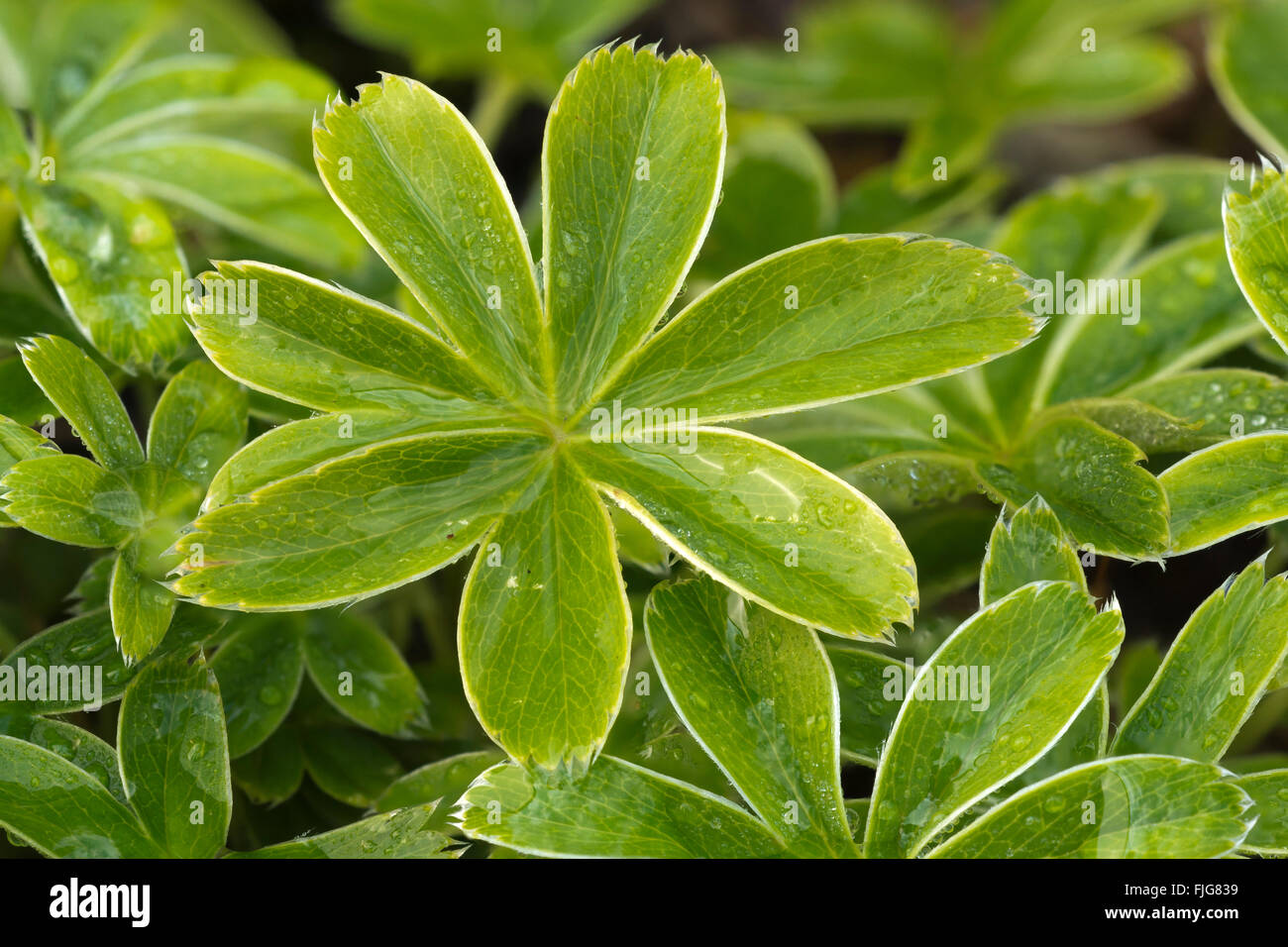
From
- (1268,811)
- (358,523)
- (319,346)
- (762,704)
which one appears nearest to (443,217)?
(319,346)

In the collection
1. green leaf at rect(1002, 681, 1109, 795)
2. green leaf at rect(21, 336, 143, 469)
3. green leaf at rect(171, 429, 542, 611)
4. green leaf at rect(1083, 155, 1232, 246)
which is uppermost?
green leaf at rect(1083, 155, 1232, 246)

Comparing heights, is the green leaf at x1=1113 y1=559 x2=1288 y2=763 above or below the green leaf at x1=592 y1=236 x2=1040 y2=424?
below

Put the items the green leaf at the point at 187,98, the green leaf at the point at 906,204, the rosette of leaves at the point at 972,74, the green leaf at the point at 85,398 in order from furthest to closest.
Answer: the rosette of leaves at the point at 972,74 → the green leaf at the point at 906,204 → the green leaf at the point at 187,98 → the green leaf at the point at 85,398

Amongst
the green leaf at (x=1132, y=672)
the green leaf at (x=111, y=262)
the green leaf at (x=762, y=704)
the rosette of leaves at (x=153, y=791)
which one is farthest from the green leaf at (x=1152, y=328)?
the green leaf at (x=111, y=262)

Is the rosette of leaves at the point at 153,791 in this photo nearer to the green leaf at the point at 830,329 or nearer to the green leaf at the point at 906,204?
the green leaf at the point at 830,329

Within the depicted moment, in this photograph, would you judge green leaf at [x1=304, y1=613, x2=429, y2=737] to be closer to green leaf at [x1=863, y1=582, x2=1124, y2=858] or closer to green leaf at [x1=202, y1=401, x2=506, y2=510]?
green leaf at [x1=202, y1=401, x2=506, y2=510]

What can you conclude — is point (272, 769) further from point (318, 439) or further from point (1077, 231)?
point (1077, 231)

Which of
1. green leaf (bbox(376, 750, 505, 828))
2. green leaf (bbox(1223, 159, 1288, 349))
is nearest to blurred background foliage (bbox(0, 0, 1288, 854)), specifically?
green leaf (bbox(376, 750, 505, 828))

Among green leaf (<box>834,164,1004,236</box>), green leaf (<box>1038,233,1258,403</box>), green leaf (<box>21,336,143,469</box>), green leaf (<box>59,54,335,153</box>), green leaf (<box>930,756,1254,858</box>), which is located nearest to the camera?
green leaf (<box>930,756,1254,858</box>)
